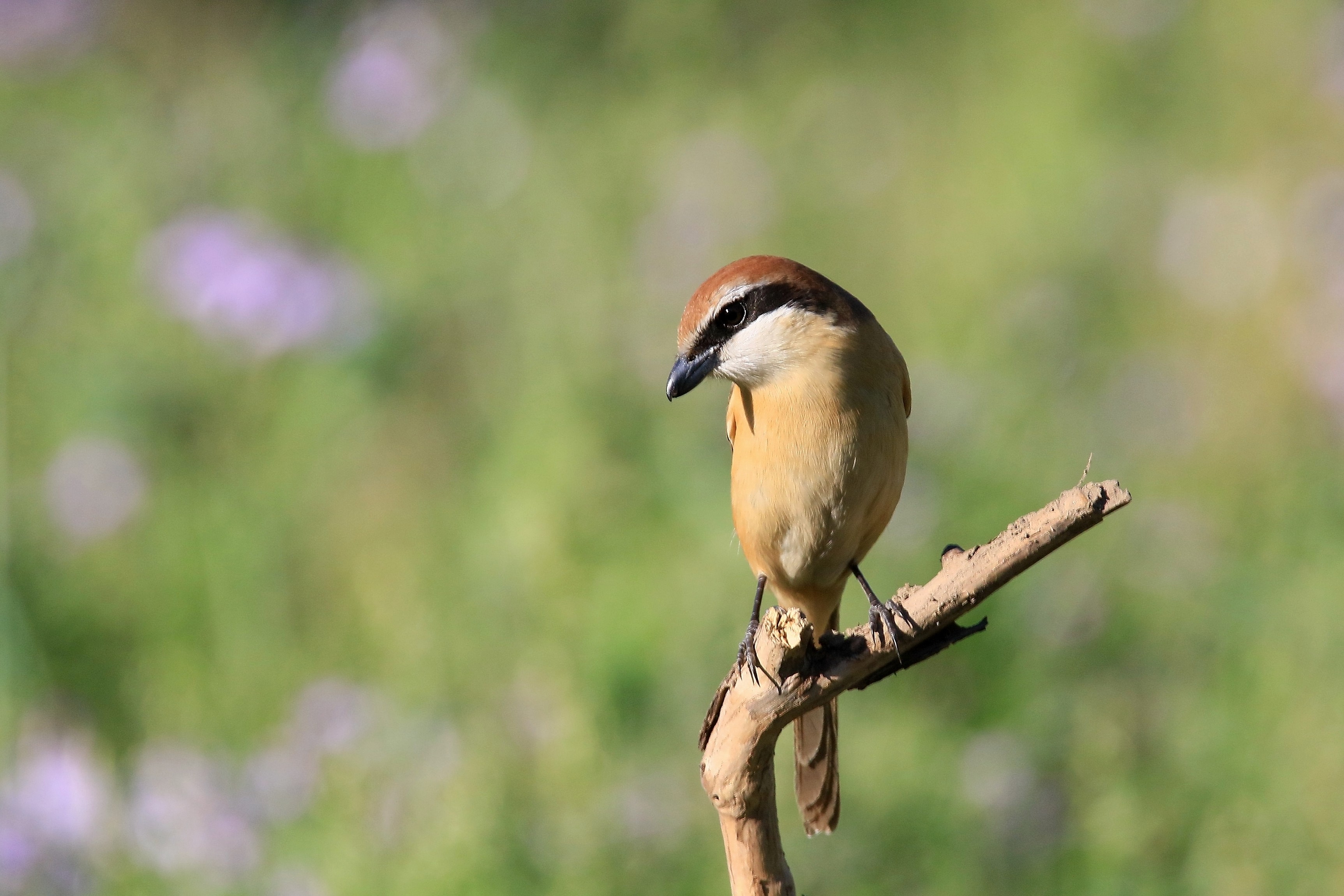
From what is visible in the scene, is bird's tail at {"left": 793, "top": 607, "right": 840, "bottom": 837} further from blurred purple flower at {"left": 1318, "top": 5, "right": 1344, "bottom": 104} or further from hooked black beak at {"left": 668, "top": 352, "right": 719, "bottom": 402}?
blurred purple flower at {"left": 1318, "top": 5, "right": 1344, "bottom": 104}

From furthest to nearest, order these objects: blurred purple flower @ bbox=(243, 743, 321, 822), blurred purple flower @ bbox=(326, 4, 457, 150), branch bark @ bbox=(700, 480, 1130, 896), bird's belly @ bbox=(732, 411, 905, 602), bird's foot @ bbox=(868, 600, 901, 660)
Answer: blurred purple flower @ bbox=(326, 4, 457, 150) → blurred purple flower @ bbox=(243, 743, 321, 822) → bird's belly @ bbox=(732, 411, 905, 602) → bird's foot @ bbox=(868, 600, 901, 660) → branch bark @ bbox=(700, 480, 1130, 896)

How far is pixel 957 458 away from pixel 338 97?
9.62ft

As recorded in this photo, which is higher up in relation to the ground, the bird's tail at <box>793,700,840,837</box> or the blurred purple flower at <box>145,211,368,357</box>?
the blurred purple flower at <box>145,211,368,357</box>

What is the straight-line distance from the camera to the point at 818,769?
248cm

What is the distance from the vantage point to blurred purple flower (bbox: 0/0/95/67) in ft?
21.0

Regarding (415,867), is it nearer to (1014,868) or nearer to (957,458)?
(1014,868)

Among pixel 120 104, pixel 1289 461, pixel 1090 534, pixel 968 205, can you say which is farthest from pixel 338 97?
pixel 1289 461

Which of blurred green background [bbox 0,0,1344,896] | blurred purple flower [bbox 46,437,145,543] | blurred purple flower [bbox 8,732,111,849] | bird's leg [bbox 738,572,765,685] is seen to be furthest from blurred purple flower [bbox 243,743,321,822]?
blurred purple flower [bbox 46,437,145,543]

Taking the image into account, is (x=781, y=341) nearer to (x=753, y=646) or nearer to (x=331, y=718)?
(x=753, y=646)

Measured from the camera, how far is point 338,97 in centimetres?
555

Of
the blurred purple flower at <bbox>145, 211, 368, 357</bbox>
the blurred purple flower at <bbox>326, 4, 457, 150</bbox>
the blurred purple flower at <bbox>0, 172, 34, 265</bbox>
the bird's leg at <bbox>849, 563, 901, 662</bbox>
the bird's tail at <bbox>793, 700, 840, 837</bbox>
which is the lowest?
the bird's leg at <bbox>849, 563, 901, 662</bbox>

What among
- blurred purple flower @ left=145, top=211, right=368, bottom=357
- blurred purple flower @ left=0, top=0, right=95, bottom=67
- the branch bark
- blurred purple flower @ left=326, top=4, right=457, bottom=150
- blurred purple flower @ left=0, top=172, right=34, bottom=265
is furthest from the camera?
blurred purple flower @ left=0, top=0, right=95, bottom=67

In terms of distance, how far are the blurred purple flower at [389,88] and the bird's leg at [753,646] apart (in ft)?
11.0

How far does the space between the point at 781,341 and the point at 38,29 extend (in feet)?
17.6
